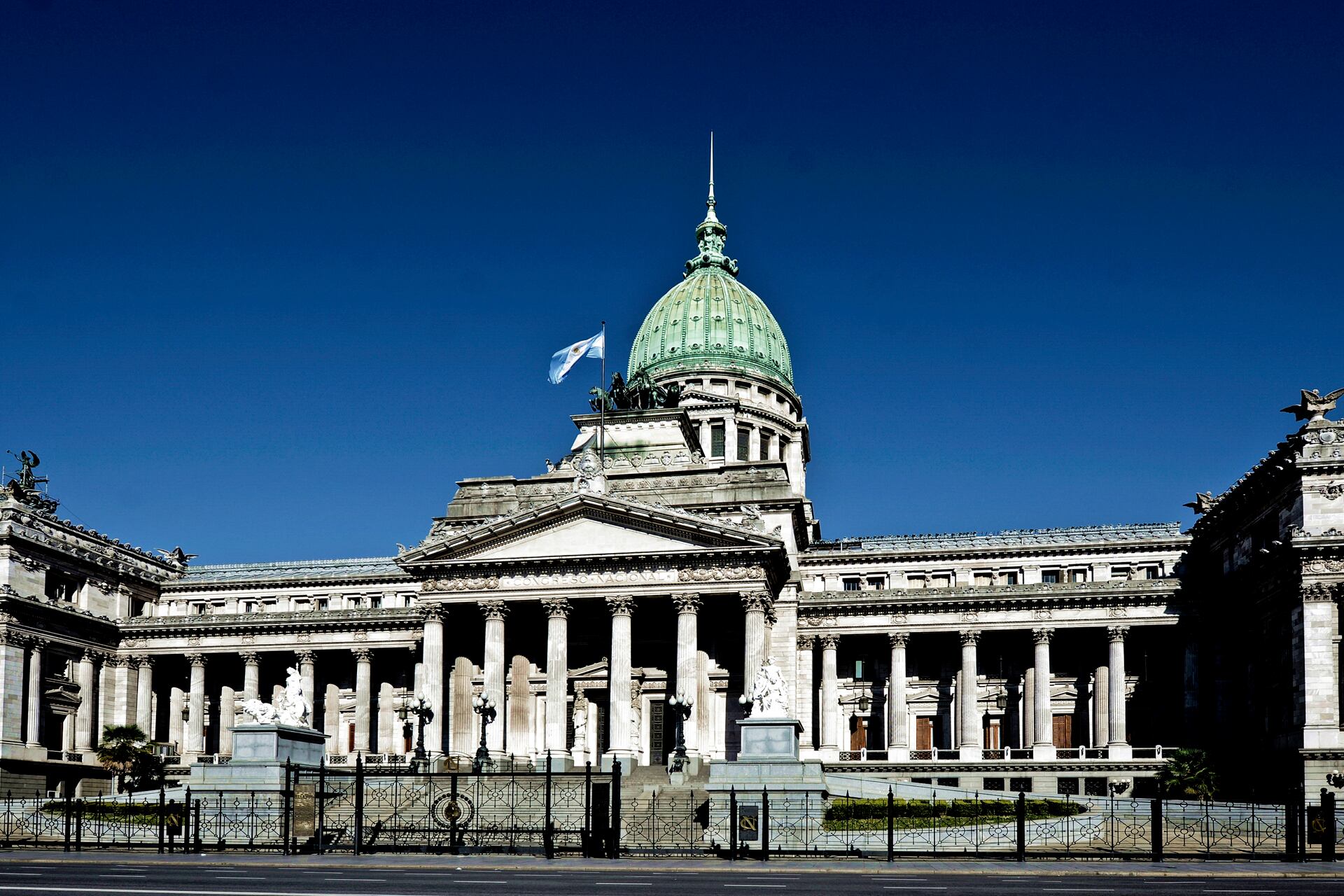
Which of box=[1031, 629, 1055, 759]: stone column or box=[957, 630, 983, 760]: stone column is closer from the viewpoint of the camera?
box=[1031, 629, 1055, 759]: stone column

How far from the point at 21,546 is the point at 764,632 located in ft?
148

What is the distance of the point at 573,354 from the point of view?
92688mm

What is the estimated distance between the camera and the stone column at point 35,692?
92.9m

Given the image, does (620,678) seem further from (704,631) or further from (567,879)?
(567,879)

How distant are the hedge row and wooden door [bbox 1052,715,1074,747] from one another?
97.4ft

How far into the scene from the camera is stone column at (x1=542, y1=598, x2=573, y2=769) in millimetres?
83938

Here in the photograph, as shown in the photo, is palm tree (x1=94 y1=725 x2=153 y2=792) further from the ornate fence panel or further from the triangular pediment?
the triangular pediment

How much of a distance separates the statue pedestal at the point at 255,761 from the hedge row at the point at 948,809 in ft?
73.1

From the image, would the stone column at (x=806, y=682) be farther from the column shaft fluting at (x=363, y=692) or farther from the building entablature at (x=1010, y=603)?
the column shaft fluting at (x=363, y=692)

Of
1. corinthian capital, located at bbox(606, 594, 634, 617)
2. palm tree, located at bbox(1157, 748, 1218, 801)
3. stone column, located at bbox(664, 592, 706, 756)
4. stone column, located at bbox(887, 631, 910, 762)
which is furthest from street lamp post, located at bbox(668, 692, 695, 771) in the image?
palm tree, located at bbox(1157, 748, 1218, 801)

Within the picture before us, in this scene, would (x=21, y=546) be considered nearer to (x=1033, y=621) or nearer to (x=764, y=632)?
(x=764, y=632)

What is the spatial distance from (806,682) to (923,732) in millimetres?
8012

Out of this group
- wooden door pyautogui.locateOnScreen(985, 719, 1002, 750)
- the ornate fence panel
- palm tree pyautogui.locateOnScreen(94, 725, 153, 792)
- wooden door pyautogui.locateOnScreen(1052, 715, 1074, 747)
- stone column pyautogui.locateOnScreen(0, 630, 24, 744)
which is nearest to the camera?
the ornate fence panel

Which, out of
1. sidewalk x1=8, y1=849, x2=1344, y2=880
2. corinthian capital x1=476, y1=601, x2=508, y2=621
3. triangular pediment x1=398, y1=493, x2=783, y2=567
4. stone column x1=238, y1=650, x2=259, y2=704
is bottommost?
sidewalk x1=8, y1=849, x2=1344, y2=880
